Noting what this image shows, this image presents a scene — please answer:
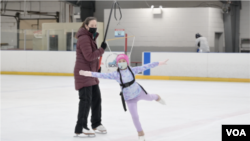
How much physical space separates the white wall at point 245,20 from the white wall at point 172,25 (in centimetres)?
166

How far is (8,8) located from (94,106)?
22.5 metres

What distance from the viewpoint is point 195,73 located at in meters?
13.7

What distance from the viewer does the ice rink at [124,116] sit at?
15.6 feet

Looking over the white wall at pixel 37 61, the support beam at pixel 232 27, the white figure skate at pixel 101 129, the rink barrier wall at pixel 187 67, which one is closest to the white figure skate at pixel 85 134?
the white figure skate at pixel 101 129

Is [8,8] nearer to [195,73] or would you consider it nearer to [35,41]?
[35,41]

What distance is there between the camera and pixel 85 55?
14.6ft

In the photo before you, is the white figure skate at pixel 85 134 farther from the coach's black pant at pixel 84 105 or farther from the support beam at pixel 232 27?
the support beam at pixel 232 27

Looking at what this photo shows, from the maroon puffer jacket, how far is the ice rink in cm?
65

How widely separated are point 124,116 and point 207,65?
7974 mm

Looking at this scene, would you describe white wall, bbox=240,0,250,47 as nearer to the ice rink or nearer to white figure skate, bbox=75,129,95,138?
the ice rink

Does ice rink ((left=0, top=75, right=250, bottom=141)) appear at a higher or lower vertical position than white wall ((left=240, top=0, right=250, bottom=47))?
lower

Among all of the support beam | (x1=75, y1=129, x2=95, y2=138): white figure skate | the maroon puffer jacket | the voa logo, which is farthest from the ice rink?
the support beam

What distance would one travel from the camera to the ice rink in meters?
4.74

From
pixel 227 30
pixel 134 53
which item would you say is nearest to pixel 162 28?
pixel 134 53
